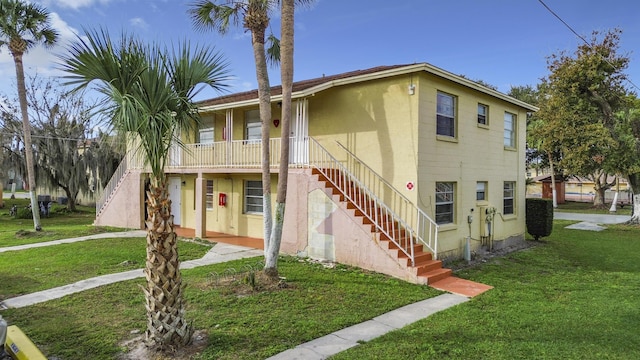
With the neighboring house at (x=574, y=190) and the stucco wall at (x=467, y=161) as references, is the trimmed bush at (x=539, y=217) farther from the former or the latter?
the neighboring house at (x=574, y=190)

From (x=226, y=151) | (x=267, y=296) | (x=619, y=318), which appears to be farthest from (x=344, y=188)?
(x=619, y=318)

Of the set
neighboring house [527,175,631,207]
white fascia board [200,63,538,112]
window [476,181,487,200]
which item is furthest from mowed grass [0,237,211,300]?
neighboring house [527,175,631,207]

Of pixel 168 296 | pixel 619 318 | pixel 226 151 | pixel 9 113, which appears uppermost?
pixel 9 113

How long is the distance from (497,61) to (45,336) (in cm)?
1891

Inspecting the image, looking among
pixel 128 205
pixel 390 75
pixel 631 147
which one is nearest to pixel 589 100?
pixel 631 147

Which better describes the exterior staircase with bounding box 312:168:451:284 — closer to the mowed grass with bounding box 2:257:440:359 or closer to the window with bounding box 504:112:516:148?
the mowed grass with bounding box 2:257:440:359

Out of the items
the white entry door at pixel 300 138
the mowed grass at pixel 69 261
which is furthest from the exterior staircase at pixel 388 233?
the mowed grass at pixel 69 261

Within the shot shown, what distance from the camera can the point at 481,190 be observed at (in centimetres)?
1266

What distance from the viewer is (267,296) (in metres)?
7.09

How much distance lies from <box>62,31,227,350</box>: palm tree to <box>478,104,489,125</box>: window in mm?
10398

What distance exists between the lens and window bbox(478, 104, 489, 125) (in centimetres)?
1250

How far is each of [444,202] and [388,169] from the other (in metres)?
1.94

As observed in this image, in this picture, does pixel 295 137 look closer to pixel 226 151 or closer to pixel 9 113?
pixel 226 151

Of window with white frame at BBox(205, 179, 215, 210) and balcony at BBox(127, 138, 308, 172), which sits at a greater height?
balcony at BBox(127, 138, 308, 172)
